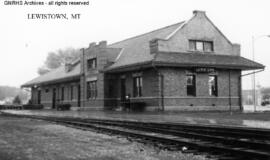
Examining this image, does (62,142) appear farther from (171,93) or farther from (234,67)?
(234,67)

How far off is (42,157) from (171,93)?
1915 centimetres

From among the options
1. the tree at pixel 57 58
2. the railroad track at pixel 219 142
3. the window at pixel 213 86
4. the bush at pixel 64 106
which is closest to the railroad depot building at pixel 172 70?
the window at pixel 213 86

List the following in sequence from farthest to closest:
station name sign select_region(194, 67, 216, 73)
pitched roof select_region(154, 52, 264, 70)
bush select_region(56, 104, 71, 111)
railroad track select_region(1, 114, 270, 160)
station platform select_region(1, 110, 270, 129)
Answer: bush select_region(56, 104, 71, 111), station name sign select_region(194, 67, 216, 73), pitched roof select_region(154, 52, 264, 70), station platform select_region(1, 110, 270, 129), railroad track select_region(1, 114, 270, 160)

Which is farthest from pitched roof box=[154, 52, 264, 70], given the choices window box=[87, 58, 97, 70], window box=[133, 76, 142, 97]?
window box=[87, 58, 97, 70]

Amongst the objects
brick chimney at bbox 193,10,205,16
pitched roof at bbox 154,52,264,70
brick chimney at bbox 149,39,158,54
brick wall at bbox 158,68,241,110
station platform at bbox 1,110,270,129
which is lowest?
station platform at bbox 1,110,270,129

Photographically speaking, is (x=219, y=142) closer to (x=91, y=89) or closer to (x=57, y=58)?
(x=91, y=89)

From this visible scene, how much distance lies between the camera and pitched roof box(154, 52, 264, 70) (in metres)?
25.8

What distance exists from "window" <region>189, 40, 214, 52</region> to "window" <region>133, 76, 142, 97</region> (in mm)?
4853

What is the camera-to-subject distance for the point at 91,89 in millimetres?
34125

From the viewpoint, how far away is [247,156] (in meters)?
7.18

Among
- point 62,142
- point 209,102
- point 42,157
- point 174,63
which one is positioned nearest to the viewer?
point 42,157

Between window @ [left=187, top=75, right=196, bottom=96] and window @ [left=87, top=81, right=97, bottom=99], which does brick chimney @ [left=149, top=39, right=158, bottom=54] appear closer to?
window @ [left=187, top=75, right=196, bottom=96]

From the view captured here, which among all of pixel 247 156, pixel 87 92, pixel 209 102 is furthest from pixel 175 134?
pixel 87 92

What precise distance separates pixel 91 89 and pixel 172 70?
34.1 ft
